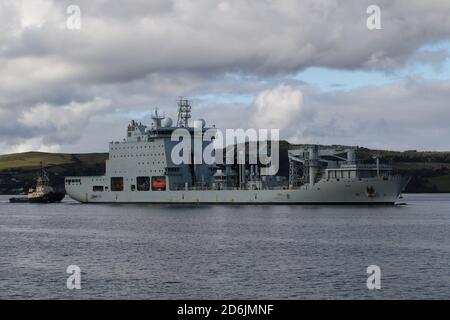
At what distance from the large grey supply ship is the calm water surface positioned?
14.0m

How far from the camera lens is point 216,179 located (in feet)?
287

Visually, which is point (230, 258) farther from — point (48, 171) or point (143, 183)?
point (48, 171)

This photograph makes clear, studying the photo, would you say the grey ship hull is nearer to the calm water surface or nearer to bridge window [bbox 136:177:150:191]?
bridge window [bbox 136:177:150:191]

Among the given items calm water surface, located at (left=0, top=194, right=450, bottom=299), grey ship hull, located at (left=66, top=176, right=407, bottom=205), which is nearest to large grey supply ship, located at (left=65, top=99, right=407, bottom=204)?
grey ship hull, located at (left=66, top=176, right=407, bottom=205)

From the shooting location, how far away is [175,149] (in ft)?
294

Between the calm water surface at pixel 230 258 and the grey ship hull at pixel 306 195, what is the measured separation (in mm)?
13453

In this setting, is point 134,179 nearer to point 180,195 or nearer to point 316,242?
point 180,195

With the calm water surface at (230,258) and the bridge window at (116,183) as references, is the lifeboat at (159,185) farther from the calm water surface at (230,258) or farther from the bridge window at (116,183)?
the calm water surface at (230,258)

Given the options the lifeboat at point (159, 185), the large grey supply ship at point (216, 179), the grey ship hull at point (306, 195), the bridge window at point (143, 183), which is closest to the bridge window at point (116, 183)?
the large grey supply ship at point (216, 179)

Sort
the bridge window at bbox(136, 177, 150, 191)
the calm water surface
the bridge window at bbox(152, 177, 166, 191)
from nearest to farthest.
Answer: the calm water surface → the bridge window at bbox(152, 177, 166, 191) → the bridge window at bbox(136, 177, 150, 191)

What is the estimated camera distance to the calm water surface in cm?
2770

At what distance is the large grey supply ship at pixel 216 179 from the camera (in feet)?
251

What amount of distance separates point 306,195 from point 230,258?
43.0 meters
